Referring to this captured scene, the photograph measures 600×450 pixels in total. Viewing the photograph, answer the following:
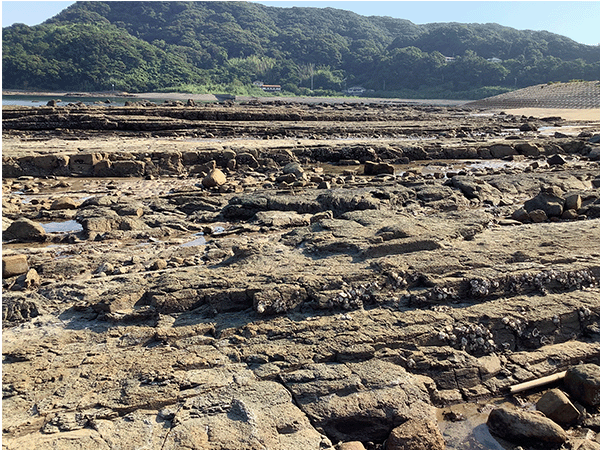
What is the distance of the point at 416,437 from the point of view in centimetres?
355

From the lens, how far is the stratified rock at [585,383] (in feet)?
13.5

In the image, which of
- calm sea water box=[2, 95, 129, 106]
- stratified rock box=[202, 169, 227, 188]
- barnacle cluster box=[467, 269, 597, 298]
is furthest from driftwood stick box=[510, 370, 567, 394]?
calm sea water box=[2, 95, 129, 106]

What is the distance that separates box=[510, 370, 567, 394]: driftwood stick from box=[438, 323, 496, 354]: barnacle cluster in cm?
40

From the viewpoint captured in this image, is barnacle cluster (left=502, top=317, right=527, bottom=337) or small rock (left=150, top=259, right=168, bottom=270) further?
small rock (left=150, top=259, right=168, bottom=270)

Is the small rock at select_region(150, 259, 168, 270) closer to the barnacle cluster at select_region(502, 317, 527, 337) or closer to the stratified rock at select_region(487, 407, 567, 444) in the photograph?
the barnacle cluster at select_region(502, 317, 527, 337)

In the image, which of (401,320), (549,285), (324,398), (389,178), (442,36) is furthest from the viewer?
(442,36)

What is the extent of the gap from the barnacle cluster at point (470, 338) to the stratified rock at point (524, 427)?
725 mm

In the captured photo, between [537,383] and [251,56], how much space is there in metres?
128

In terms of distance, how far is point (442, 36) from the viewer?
135m

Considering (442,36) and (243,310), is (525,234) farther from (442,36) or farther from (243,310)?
(442,36)

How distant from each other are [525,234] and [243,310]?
159 inches

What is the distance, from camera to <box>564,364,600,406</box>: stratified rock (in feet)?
13.5

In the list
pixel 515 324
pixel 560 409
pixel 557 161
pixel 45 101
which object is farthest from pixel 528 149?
pixel 45 101

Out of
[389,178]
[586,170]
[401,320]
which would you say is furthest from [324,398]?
[586,170]
